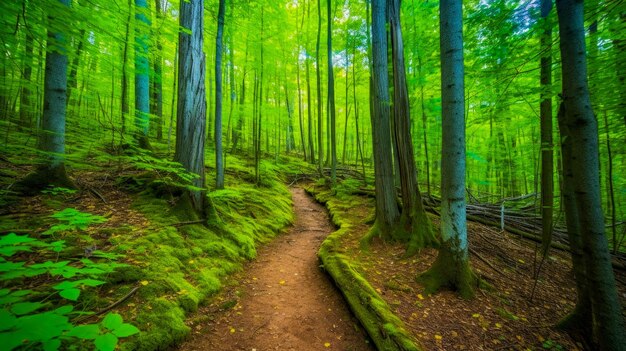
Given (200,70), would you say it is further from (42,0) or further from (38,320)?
(38,320)

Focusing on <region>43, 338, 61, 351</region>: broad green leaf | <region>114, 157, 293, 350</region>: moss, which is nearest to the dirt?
<region>114, 157, 293, 350</region>: moss

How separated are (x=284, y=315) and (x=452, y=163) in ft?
11.8

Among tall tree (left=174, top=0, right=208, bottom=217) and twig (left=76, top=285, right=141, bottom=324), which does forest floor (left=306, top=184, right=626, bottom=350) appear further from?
tall tree (left=174, top=0, right=208, bottom=217)

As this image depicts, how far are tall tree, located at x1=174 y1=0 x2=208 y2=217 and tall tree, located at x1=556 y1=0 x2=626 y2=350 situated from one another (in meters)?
5.91

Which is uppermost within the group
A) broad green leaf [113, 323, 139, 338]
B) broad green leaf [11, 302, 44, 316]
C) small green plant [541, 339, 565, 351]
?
broad green leaf [11, 302, 44, 316]

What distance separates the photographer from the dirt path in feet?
10.6

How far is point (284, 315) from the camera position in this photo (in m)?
3.82

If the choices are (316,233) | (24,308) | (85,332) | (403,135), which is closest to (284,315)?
(85,332)

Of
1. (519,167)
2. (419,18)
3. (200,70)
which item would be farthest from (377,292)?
(519,167)

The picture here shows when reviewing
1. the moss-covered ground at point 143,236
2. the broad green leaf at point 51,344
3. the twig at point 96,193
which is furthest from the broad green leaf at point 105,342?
the twig at point 96,193

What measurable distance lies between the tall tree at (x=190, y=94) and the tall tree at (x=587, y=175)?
19.4ft

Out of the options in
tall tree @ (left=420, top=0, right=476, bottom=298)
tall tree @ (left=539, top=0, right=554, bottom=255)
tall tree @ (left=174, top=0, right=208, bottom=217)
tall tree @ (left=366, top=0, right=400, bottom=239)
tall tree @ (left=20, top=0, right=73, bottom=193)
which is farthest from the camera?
tall tree @ (left=366, top=0, right=400, bottom=239)

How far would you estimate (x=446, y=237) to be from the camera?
4.32m

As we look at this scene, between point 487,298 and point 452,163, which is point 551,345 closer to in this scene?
point 487,298
